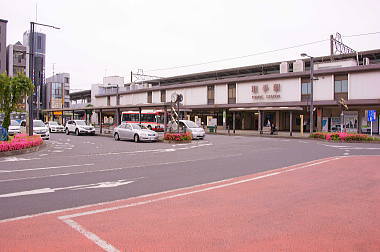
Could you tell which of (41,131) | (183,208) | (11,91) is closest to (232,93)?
(41,131)

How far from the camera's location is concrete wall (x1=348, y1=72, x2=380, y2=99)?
3400 centimetres

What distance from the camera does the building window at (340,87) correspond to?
3616 cm

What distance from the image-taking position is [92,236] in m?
4.63

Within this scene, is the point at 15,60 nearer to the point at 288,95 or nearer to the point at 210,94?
the point at 210,94

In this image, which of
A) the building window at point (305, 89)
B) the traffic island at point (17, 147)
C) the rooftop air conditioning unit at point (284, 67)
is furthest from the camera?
the rooftop air conditioning unit at point (284, 67)

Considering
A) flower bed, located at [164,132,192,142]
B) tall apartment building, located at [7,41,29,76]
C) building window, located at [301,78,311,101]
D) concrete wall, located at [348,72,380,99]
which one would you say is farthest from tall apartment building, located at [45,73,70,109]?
concrete wall, located at [348,72,380,99]

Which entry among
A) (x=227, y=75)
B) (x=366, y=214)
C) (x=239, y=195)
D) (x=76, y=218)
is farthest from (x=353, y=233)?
(x=227, y=75)

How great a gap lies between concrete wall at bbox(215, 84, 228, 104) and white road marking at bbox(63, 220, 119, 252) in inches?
1680

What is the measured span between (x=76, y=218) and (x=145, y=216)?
1134mm

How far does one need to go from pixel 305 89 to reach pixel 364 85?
6.50 metres

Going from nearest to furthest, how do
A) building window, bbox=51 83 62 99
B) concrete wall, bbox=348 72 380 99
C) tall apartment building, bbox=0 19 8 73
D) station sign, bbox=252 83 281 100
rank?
concrete wall, bbox=348 72 380 99
station sign, bbox=252 83 281 100
tall apartment building, bbox=0 19 8 73
building window, bbox=51 83 62 99

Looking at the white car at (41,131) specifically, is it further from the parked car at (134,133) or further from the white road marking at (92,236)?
the white road marking at (92,236)

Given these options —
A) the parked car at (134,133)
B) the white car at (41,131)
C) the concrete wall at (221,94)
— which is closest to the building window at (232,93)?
the concrete wall at (221,94)

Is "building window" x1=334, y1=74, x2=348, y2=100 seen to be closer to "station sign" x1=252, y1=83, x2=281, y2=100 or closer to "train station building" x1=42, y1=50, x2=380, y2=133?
"train station building" x1=42, y1=50, x2=380, y2=133
